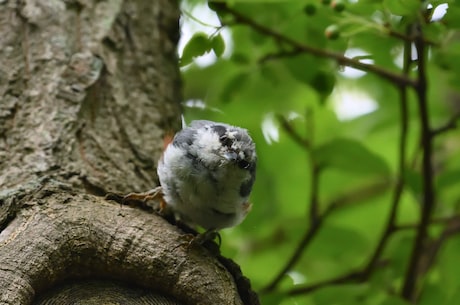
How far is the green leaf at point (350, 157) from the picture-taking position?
2.78m

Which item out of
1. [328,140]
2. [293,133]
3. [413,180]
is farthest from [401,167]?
[293,133]

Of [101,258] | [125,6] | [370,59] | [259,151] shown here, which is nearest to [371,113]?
[259,151]

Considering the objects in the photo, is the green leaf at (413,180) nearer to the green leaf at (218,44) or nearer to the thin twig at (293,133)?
the thin twig at (293,133)

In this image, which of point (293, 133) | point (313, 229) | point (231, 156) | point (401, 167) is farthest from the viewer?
point (293, 133)

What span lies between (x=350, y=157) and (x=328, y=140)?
0.99 ft

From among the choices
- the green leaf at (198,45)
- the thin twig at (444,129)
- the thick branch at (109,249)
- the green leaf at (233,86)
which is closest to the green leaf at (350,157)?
the thin twig at (444,129)

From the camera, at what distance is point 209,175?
7.86 ft

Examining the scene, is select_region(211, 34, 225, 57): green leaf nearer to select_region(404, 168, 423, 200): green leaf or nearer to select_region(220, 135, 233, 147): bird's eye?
select_region(220, 135, 233, 147): bird's eye

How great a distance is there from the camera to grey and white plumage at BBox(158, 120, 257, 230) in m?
2.36

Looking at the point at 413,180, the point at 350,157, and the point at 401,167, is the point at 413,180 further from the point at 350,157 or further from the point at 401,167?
the point at 350,157

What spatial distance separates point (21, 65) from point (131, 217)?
828 mm

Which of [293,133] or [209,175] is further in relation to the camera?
[293,133]

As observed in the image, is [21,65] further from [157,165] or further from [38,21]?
[157,165]

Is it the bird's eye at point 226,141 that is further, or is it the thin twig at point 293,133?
the thin twig at point 293,133
